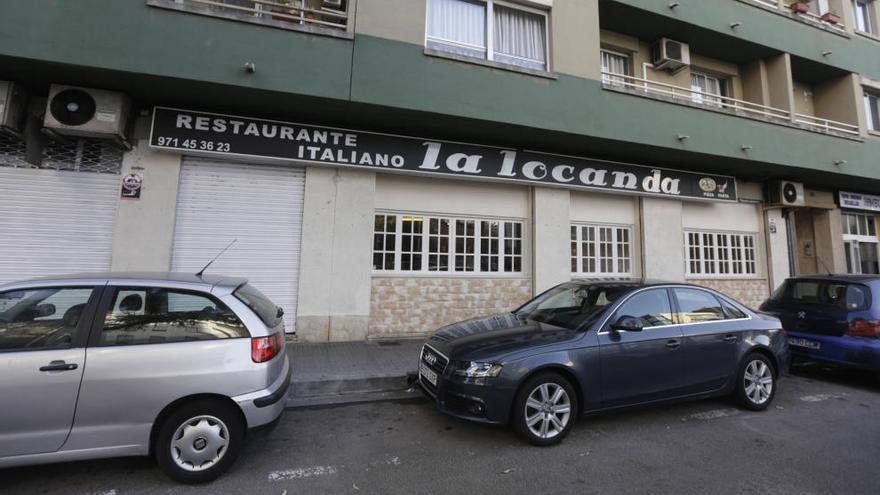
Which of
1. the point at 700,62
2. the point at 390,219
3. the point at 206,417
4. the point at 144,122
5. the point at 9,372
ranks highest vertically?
the point at 700,62

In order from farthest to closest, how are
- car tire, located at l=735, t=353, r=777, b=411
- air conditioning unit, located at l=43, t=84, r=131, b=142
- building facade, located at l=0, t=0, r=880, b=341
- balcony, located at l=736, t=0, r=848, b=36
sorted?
balcony, located at l=736, t=0, r=848, b=36 → building facade, located at l=0, t=0, r=880, b=341 → air conditioning unit, located at l=43, t=84, r=131, b=142 → car tire, located at l=735, t=353, r=777, b=411

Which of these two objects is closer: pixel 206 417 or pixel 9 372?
pixel 9 372

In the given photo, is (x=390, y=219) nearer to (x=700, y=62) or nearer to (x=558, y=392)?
(x=558, y=392)

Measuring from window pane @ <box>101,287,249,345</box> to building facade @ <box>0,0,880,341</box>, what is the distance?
4085 millimetres

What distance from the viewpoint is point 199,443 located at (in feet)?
10.0

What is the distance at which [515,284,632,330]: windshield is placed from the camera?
4301 mm

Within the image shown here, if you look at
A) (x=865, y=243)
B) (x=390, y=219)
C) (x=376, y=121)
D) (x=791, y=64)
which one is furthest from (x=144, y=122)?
(x=865, y=243)

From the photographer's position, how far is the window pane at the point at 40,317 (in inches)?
113

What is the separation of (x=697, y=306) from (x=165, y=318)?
18.1 feet

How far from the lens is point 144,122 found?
22.4ft

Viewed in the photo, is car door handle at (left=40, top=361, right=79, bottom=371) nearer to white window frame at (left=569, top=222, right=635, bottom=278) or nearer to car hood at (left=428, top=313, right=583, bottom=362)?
car hood at (left=428, top=313, right=583, bottom=362)

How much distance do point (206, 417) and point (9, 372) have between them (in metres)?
1.30

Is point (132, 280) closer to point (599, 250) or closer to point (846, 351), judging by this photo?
point (846, 351)

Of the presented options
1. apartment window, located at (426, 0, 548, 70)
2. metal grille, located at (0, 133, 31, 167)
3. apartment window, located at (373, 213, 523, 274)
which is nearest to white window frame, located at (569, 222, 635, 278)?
apartment window, located at (373, 213, 523, 274)
